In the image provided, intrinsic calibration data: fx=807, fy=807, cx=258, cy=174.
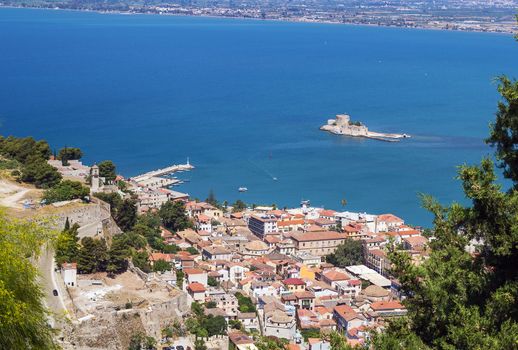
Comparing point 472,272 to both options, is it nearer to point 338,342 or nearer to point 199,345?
point 338,342

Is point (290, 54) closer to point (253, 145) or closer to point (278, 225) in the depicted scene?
point (253, 145)

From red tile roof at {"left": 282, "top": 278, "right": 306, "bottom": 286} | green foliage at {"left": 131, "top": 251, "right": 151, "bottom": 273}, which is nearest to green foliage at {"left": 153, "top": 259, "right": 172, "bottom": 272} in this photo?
green foliage at {"left": 131, "top": 251, "right": 151, "bottom": 273}

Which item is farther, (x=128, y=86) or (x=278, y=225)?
(x=128, y=86)

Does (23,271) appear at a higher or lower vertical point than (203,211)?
higher

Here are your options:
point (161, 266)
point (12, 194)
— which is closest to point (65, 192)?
point (12, 194)

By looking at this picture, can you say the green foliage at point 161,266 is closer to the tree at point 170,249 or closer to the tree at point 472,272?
the tree at point 170,249

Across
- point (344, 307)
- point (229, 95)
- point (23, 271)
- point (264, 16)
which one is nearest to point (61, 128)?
point (229, 95)

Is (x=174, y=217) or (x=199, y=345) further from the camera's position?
(x=174, y=217)
